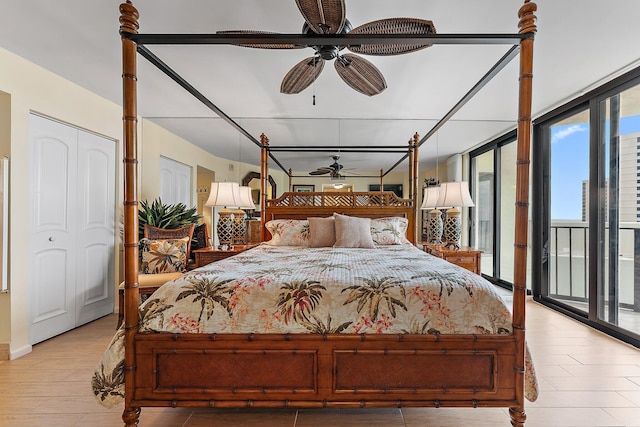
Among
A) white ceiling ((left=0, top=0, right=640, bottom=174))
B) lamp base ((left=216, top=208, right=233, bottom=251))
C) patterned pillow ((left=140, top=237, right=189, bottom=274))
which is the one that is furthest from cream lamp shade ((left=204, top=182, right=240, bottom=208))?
white ceiling ((left=0, top=0, right=640, bottom=174))

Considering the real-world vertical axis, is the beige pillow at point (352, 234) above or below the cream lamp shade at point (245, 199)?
below

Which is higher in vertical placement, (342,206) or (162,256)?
(342,206)

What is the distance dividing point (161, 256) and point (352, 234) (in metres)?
1.96

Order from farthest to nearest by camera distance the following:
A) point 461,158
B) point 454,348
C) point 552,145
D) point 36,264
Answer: point 461,158
point 552,145
point 36,264
point 454,348

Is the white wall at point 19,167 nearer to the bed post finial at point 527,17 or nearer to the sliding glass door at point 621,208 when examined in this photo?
the bed post finial at point 527,17

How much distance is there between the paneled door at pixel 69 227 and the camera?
2961mm

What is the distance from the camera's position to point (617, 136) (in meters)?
3.15

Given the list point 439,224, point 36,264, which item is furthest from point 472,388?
point 36,264

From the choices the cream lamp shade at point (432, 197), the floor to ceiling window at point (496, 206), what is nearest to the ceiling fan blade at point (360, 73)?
the cream lamp shade at point (432, 197)

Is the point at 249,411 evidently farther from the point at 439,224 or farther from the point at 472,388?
the point at 439,224

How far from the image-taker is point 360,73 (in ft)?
7.72

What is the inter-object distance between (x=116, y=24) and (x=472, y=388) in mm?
2997

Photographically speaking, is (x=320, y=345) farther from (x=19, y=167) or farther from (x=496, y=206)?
(x=496, y=206)

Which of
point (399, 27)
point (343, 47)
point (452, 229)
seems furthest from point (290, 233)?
point (399, 27)
